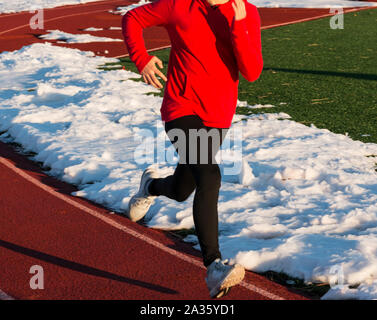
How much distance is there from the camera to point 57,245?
5352 millimetres

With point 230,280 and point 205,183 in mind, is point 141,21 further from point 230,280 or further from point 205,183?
point 230,280

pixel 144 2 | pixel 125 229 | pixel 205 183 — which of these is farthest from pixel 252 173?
pixel 144 2

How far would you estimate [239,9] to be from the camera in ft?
12.6

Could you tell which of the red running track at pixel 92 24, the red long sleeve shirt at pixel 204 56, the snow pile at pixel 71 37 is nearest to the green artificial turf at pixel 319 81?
the red long sleeve shirt at pixel 204 56

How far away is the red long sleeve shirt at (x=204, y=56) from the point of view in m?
4.03

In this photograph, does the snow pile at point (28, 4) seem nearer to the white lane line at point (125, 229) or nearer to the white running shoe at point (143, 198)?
the white lane line at point (125, 229)

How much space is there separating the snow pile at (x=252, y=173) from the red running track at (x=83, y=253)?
0.86ft

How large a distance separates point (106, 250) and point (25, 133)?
431 cm

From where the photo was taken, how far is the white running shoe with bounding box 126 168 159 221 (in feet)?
17.0

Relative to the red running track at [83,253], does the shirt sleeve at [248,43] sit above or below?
above

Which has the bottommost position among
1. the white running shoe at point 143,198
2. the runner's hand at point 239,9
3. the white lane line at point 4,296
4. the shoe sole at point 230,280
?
the white lane line at point 4,296

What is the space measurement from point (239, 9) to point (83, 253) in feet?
7.84

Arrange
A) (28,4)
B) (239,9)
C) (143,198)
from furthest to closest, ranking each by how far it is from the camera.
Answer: (28,4) < (143,198) < (239,9)

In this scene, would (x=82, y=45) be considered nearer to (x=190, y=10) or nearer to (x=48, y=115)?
(x=48, y=115)
